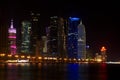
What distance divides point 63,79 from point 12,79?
12.8 m

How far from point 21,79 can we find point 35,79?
3.28 metres

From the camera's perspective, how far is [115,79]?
9481 centimetres

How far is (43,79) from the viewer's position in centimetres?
9094

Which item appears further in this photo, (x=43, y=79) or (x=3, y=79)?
(x=43, y=79)

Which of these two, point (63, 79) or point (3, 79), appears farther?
point (63, 79)

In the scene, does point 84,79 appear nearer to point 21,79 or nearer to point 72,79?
point 72,79

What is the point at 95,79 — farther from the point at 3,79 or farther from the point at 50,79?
the point at 3,79

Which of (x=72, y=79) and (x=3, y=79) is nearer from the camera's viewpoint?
(x=3, y=79)

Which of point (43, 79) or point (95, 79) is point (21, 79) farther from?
point (95, 79)

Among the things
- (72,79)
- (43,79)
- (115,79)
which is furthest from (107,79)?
(43,79)

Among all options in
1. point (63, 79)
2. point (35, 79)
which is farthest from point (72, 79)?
point (35, 79)

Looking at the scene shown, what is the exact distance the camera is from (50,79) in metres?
92.0

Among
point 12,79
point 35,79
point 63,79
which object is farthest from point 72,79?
point 12,79

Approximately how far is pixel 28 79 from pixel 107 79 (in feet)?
65.3
